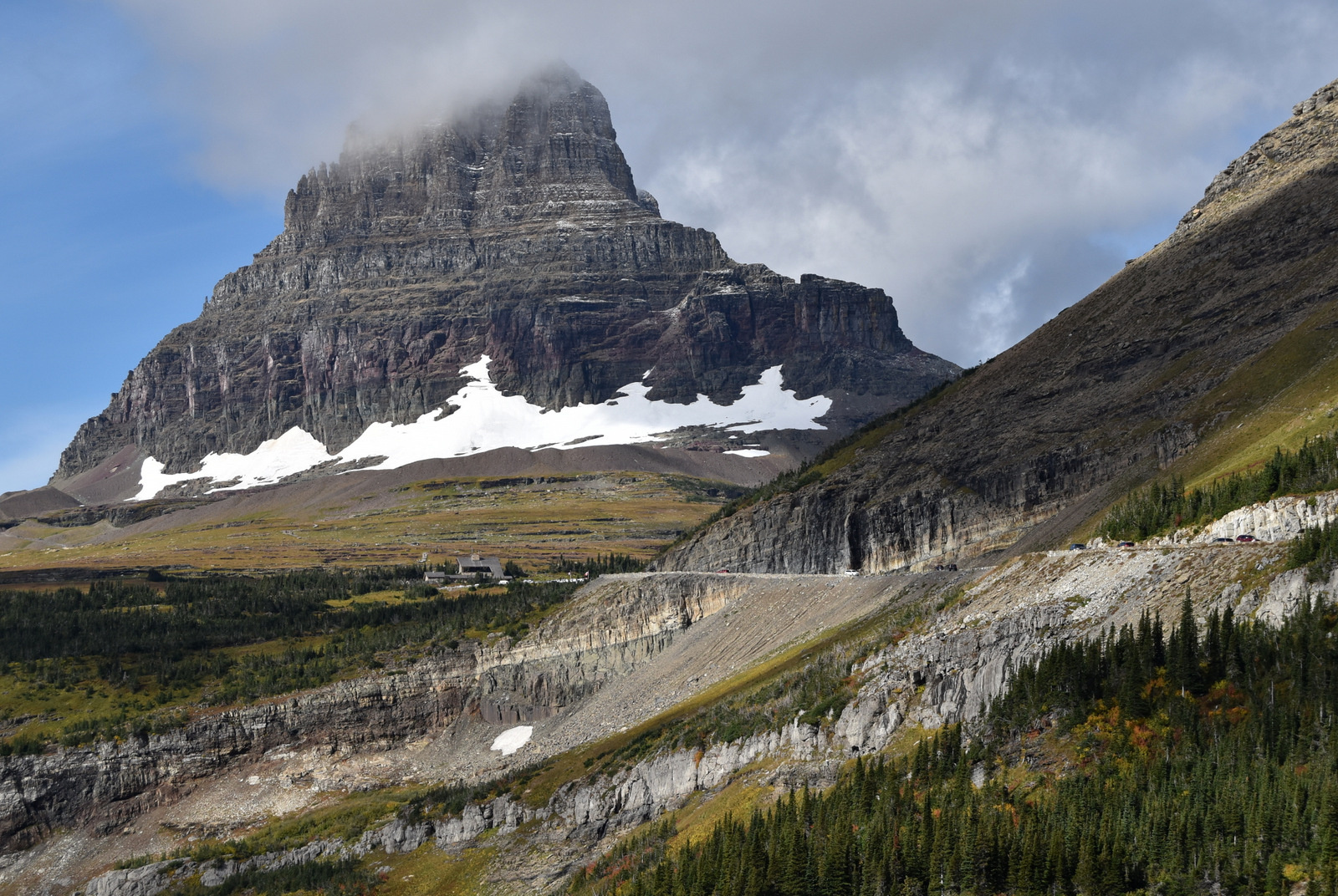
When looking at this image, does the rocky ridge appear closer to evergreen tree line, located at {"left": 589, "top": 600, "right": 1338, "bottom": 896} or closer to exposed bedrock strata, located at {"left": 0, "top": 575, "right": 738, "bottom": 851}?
evergreen tree line, located at {"left": 589, "top": 600, "right": 1338, "bottom": 896}

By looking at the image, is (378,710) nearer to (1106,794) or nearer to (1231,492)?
(1231,492)

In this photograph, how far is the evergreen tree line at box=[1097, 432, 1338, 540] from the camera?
2918 inches

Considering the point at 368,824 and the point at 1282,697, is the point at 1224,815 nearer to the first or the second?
the point at 1282,697

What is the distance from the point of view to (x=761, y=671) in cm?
10012

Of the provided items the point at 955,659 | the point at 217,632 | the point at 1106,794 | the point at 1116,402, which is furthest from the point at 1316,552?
the point at 217,632

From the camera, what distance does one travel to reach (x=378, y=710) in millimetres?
134750

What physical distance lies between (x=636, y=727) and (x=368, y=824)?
916 inches

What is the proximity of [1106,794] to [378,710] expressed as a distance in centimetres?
9445

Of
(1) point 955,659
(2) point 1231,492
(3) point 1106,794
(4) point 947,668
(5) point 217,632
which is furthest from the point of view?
(5) point 217,632

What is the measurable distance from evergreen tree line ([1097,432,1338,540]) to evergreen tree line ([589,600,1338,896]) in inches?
656

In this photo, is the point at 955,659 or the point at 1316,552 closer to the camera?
the point at 1316,552

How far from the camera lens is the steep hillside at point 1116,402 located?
11194cm

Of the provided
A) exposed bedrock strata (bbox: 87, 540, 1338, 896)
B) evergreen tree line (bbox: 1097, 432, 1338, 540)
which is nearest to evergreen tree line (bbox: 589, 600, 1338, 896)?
exposed bedrock strata (bbox: 87, 540, 1338, 896)

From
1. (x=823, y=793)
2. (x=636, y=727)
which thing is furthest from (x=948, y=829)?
(x=636, y=727)
